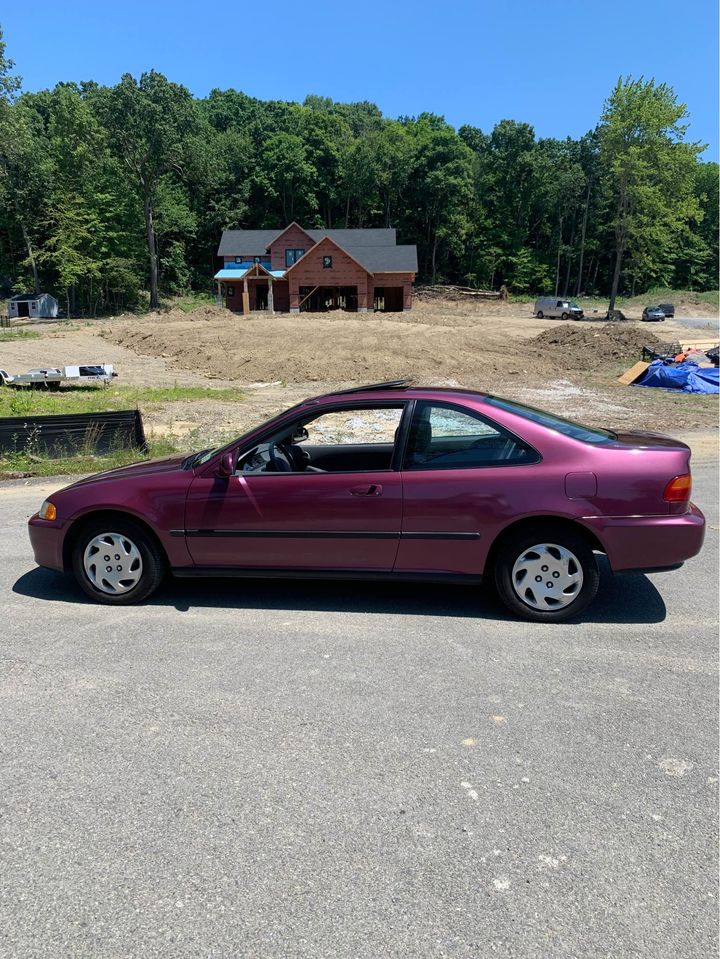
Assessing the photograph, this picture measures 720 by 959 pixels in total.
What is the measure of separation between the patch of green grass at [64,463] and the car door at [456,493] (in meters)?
5.85

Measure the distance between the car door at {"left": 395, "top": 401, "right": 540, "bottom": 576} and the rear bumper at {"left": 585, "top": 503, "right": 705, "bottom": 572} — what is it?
1.91 ft

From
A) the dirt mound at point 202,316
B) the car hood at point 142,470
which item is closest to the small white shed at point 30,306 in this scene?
the dirt mound at point 202,316

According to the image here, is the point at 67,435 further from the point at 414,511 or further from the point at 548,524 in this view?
the point at 548,524

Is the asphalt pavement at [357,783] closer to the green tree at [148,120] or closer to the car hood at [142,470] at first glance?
the car hood at [142,470]

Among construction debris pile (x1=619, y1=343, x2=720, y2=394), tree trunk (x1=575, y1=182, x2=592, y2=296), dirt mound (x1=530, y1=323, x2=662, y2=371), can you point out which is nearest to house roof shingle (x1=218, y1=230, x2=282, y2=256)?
dirt mound (x1=530, y1=323, x2=662, y2=371)

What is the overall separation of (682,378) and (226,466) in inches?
787

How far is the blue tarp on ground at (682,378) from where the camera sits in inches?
819

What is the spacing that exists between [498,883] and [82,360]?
100 feet

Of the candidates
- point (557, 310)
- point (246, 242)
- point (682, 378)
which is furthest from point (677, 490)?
point (246, 242)

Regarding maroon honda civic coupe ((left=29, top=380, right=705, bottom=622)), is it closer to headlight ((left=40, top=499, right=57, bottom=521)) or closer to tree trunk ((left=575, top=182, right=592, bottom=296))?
headlight ((left=40, top=499, right=57, bottom=521))

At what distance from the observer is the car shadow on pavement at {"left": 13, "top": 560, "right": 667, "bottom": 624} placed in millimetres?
4918

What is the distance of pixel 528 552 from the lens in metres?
4.57

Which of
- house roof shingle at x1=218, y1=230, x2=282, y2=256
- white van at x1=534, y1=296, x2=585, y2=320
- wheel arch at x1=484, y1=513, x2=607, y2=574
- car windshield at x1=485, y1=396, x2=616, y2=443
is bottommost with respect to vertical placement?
wheel arch at x1=484, y1=513, x2=607, y2=574

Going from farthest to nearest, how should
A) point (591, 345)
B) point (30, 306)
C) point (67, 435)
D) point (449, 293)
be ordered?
point (449, 293)
point (30, 306)
point (591, 345)
point (67, 435)
